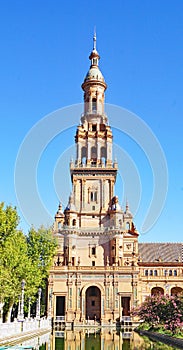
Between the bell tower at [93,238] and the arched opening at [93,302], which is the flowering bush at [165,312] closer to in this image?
the bell tower at [93,238]

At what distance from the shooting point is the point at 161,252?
278ft

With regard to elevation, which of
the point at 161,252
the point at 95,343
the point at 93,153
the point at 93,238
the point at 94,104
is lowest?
the point at 95,343

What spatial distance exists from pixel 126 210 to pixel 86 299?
21.8 meters

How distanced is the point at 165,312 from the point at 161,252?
43.3 meters

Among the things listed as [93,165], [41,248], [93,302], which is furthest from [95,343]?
[93,165]

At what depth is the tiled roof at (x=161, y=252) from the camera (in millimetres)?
82688

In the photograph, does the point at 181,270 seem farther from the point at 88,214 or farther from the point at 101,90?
the point at 101,90

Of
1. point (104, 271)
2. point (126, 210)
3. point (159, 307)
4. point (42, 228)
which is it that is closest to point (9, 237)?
point (159, 307)

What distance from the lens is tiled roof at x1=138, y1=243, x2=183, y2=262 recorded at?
82.7 m

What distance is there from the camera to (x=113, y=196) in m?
74.8

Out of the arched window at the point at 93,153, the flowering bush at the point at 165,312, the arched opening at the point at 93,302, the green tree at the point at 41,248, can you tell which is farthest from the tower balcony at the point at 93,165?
the flowering bush at the point at 165,312

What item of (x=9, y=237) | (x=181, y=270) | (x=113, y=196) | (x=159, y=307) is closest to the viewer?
(x=9, y=237)

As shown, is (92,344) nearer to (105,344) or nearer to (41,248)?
(105,344)

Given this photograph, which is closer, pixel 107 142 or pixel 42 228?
pixel 42 228
